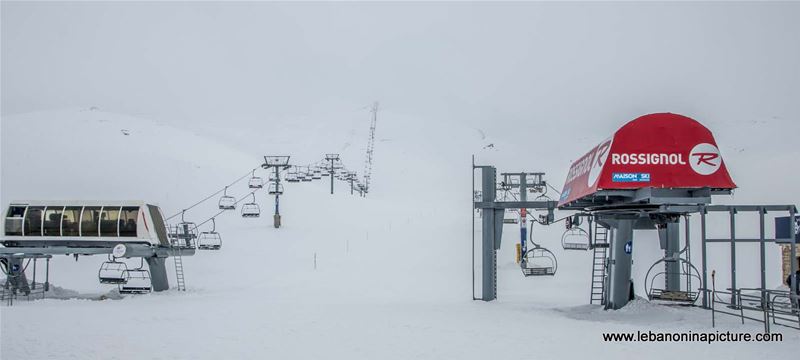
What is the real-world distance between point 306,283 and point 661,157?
867 inches

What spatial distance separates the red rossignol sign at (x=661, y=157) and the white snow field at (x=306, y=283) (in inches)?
158

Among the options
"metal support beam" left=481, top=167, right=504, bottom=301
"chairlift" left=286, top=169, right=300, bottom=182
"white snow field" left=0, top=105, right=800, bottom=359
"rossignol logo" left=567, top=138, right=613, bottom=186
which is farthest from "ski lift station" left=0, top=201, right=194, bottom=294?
"chairlift" left=286, top=169, right=300, bottom=182

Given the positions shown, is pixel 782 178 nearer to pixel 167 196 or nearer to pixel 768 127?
pixel 167 196

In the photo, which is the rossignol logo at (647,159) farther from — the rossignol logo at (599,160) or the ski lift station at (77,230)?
the ski lift station at (77,230)

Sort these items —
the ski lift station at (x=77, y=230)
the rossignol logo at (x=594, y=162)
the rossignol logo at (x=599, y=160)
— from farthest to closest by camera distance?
1. the ski lift station at (x=77, y=230)
2. the rossignol logo at (x=594, y=162)
3. the rossignol logo at (x=599, y=160)

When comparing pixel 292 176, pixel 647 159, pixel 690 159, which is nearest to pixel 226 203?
pixel 292 176

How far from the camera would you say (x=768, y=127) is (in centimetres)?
15100

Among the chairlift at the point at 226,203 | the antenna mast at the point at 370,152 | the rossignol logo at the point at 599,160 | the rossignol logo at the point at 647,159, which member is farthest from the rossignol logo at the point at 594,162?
the antenna mast at the point at 370,152

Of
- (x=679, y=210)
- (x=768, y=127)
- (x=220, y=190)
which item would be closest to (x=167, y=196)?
(x=220, y=190)

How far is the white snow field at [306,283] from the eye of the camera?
16.1 meters

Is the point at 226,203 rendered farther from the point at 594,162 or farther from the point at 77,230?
the point at 594,162

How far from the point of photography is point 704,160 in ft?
61.1

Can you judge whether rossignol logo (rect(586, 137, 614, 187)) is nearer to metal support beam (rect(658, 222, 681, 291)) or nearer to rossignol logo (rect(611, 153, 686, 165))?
rossignol logo (rect(611, 153, 686, 165))

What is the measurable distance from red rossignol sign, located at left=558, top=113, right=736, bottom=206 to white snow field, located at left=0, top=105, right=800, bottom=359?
13.1ft
